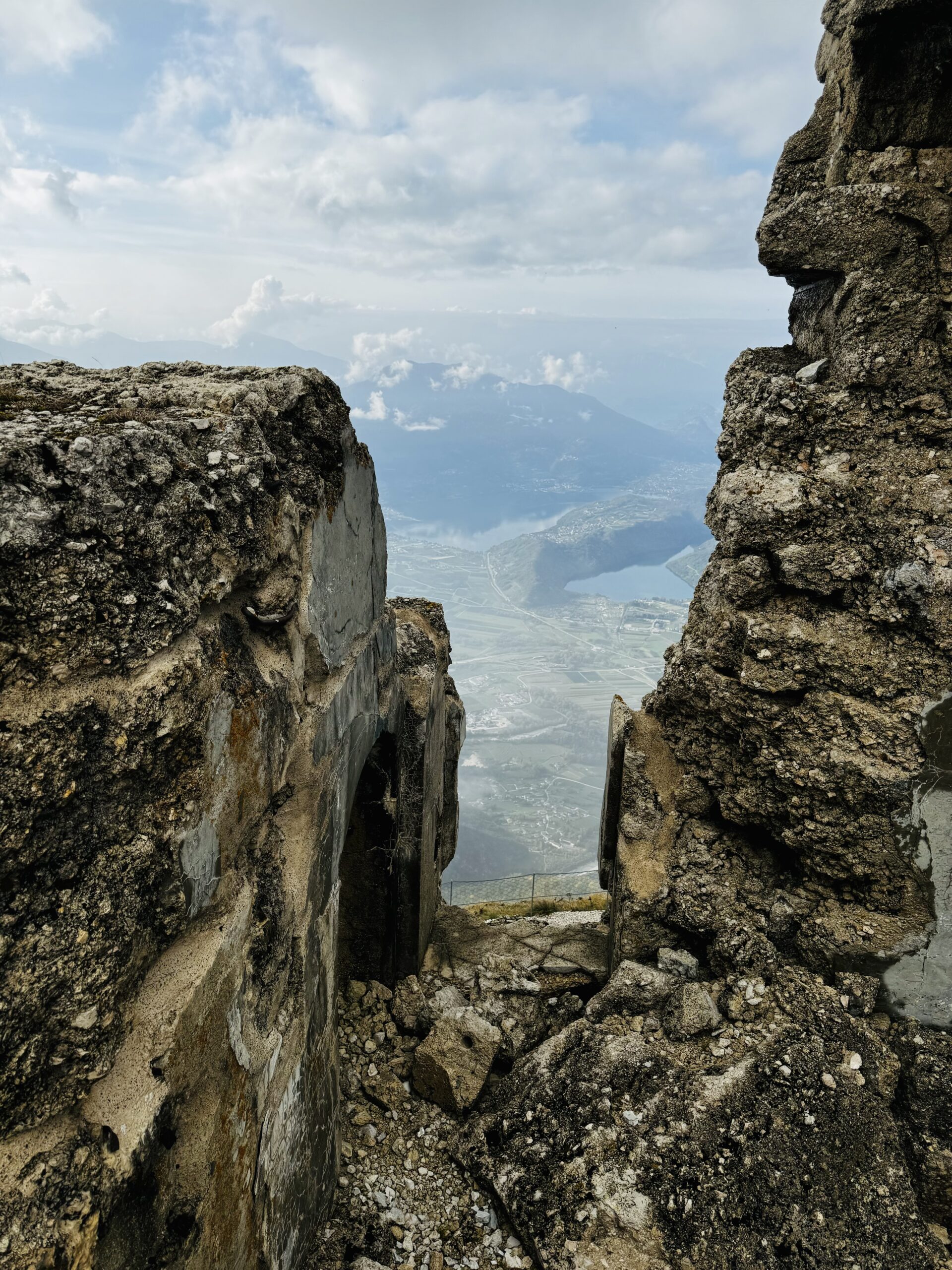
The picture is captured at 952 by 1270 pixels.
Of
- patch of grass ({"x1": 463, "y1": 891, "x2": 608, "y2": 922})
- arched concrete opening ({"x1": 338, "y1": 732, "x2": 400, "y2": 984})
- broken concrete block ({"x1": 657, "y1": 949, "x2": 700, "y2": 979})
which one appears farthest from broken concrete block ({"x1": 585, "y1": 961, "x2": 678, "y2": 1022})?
patch of grass ({"x1": 463, "y1": 891, "x2": 608, "y2": 922})

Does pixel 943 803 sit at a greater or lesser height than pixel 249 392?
lesser

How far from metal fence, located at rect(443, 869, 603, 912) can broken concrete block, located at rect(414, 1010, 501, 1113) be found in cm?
539

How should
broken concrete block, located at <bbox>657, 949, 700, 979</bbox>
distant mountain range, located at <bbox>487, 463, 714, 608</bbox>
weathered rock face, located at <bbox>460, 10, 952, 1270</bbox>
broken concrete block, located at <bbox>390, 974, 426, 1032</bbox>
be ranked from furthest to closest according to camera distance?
distant mountain range, located at <bbox>487, 463, 714, 608</bbox>, broken concrete block, located at <bbox>390, 974, 426, 1032</bbox>, broken concrete block, located at <bbox>657, 949, 700, 979</bbox>, weathered rock face, located at <bbox>460, 10, 952, 1270</bbox>

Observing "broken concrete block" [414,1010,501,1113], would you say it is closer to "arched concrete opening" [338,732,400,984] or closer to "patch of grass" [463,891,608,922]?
"arched concrete opening" [338,732,400,984]

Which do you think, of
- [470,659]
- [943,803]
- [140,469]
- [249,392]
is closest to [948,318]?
[943,803]

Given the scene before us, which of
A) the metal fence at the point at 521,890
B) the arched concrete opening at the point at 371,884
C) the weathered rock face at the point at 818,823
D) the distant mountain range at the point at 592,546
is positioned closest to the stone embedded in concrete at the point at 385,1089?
the weathered rock face at the point at 818,823

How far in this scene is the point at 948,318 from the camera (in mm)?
4492

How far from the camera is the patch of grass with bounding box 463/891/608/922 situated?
10.3 m

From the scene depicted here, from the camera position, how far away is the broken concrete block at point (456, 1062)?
5027 mm

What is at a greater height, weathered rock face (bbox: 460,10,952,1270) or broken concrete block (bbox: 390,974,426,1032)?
weathered rock face (bbox: 460,10,952,1270)

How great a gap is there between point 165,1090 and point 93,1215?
358mm

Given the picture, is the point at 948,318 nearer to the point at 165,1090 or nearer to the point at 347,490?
the point at 347,490

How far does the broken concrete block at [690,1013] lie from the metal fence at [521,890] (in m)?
5.99

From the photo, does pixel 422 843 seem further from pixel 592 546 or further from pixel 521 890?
pixel 592 546
